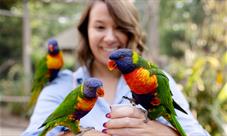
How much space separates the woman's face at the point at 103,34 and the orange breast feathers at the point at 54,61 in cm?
83

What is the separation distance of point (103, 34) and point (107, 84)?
0.20m

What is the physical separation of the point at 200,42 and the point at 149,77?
2.41m

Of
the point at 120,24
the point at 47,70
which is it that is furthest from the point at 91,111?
the point at 47,70

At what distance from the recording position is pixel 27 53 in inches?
215

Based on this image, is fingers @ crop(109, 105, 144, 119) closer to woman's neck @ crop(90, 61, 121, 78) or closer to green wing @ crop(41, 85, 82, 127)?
green wing @ crop(41, 85, 82, 127)

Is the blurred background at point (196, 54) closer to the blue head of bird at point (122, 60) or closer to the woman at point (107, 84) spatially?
the woman at point (107, 84)

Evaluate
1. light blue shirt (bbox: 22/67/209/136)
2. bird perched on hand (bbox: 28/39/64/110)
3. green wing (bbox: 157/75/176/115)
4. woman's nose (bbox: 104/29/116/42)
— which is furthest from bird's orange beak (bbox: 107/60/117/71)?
bird perched on hand (bbox: 28/39/64/110)

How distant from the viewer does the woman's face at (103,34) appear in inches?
52.1

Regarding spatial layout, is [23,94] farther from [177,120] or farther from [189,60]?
[177,120]

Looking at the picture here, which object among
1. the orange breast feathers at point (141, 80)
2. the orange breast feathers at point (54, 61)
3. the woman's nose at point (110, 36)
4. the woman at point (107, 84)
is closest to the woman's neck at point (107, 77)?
the woman at point (107, 84)

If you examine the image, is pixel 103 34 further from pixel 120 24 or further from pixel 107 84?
pixel 107 84

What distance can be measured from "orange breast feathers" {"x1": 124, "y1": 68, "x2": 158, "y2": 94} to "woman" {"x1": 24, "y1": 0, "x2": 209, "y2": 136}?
85 millimetres

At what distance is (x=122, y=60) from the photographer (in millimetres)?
962

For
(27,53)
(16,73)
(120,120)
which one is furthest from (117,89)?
(16,73)
